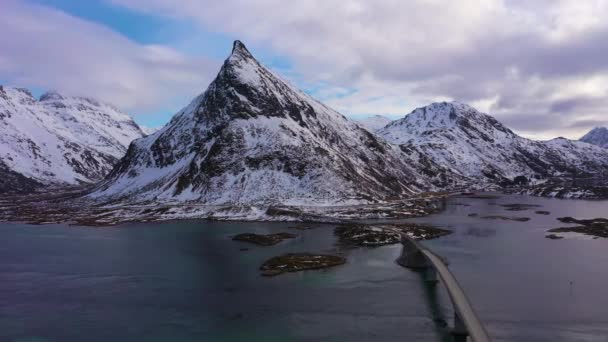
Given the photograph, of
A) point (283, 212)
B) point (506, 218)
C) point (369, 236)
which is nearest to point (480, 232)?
point (369, 236)

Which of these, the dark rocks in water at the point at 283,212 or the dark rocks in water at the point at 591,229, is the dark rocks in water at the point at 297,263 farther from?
the dark rocks in water at the point at 591,229

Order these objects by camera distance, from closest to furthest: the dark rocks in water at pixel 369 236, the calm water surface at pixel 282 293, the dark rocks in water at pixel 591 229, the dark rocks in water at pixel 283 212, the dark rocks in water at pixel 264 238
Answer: the calm water surface at pixel 282 293, the dark rocks in water at pixel 369 236, the dark rocks in water at pixel 264 238, the dark rocks in water at pixel 591 229, the dark rocks in water at pixel 283 212

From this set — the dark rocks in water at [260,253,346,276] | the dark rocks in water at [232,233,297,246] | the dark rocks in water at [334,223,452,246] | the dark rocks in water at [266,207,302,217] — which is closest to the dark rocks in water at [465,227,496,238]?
the dark rocks in water at [334,223,452,246]

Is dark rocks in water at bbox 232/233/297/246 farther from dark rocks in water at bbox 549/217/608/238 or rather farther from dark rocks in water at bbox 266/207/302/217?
dark rocks in water at bbox 549/217/608/238

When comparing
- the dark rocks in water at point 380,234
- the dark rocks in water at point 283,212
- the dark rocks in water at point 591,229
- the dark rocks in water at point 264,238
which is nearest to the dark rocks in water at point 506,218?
the dark rocks in water at point 591,229

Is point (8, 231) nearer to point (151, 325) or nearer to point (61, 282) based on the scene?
point (61, 282)

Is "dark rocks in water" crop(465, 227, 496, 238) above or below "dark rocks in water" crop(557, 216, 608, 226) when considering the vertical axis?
below
